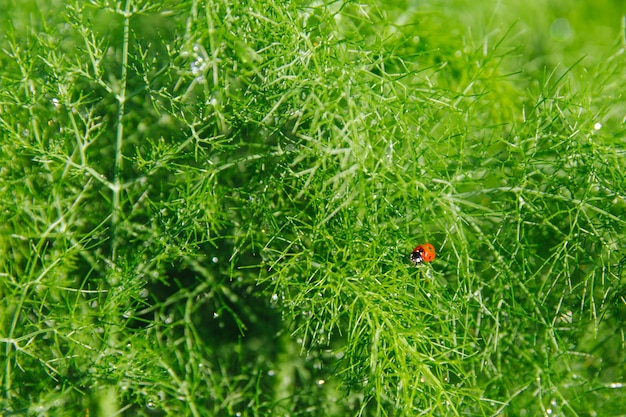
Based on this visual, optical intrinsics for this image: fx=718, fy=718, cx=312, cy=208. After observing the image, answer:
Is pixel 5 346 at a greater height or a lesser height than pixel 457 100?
lesser

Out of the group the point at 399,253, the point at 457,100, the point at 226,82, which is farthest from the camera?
the point at 457,100

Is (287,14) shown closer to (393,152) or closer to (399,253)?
(393,152)

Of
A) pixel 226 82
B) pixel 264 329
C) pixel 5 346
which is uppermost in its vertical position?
pixel 226 82

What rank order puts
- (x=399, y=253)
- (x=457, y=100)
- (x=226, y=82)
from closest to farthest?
(x=226, y=82), (x=399, y=253), (x=457, y=100)

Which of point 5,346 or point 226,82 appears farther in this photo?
point 5,346

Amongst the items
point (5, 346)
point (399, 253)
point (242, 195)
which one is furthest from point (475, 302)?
point (5, 346)

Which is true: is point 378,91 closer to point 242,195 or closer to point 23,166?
point 242,195
